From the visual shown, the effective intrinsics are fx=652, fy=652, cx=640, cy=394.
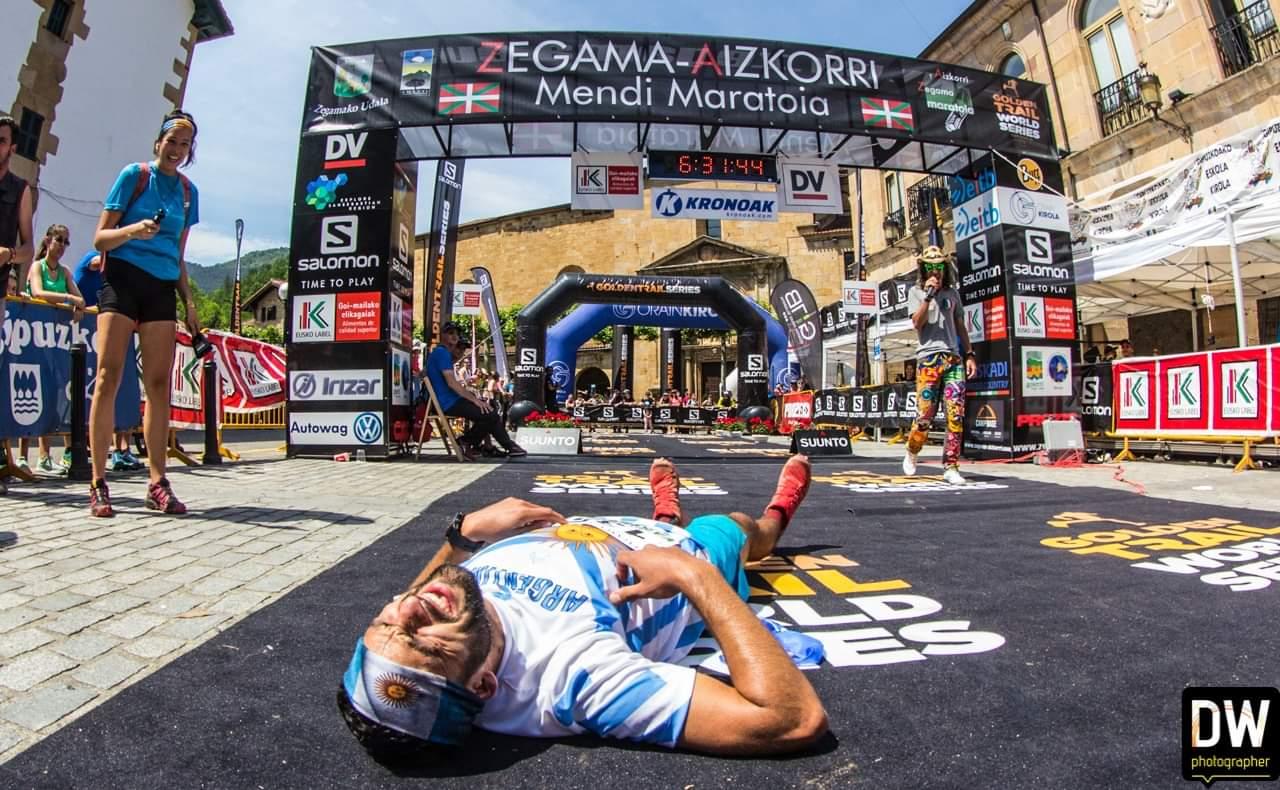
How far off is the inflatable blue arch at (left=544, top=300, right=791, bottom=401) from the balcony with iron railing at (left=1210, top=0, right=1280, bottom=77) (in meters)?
10.7

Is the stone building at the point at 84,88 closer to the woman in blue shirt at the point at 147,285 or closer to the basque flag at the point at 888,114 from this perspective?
the woman in blue shirt at the point at 147,285

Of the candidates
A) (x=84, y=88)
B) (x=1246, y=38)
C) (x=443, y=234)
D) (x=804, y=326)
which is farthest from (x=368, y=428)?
(x=1246, y=38)

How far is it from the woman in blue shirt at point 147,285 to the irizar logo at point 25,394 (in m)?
2.39

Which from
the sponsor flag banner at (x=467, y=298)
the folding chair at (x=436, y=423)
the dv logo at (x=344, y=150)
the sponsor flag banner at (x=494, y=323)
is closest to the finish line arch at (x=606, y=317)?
the sponsor flag banner at (x=467, y=298)

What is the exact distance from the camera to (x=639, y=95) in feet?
26.6

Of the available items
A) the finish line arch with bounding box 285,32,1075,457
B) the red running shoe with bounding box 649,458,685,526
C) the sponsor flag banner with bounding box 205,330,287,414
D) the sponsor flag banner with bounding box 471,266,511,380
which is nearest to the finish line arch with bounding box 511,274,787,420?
the sponsor flag banner with bounding box 471,266,511,380

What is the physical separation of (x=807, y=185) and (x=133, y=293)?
26.5ft

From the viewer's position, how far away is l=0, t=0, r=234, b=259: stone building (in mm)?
13922

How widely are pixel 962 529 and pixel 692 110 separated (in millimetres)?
6467

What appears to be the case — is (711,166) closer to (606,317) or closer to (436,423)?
(436,423)

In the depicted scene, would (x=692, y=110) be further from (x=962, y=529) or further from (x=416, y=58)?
(x=962, y=529)

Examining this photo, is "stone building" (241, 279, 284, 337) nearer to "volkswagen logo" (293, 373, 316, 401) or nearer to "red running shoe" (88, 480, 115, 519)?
"volkswagen logo" (293, 373, 316, 401)

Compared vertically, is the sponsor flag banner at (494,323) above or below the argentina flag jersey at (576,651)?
above

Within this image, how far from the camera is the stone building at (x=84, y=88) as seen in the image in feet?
45.7
